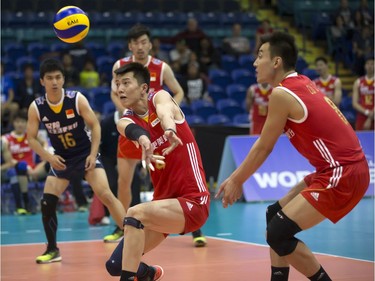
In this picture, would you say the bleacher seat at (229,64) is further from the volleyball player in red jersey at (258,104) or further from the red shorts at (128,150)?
the red shorts at (128,150)

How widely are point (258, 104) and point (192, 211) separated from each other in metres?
9.14

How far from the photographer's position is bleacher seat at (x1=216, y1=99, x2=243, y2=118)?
18141 millimetres

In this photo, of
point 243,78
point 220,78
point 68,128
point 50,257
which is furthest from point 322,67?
point 50,257

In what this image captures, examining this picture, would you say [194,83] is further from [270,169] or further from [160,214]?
[160,214]

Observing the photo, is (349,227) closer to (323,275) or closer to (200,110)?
(323,275)

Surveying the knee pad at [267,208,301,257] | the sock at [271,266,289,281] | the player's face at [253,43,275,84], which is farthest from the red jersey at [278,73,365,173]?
the sock at [271,266,289,281]

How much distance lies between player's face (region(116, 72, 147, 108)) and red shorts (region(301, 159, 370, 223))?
60.0 inches

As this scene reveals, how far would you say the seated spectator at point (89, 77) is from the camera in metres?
18.6

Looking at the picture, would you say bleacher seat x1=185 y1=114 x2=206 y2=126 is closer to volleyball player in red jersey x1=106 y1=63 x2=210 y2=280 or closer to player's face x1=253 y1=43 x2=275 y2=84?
volleyball player in red jersey x1=106 y1=63 x2=210 y2=280

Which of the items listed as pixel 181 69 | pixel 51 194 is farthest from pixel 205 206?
pixel 181 69

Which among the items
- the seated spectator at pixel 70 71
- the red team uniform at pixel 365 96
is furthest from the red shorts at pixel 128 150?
the seated spectator at pixel 70 71

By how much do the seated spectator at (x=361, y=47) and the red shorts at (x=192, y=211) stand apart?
14997mm

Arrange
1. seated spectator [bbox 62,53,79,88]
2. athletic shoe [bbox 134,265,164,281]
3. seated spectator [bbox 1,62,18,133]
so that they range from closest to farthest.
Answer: athletic shoe [bbox 134,265,164,281] → seated spectator [bbox 1,62,18,133] → seated spectator [bbox 62,53,79,88]

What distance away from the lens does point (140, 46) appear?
33.0 ft
